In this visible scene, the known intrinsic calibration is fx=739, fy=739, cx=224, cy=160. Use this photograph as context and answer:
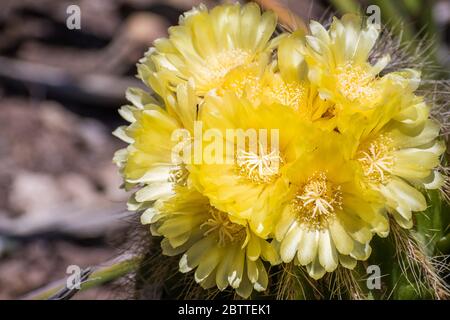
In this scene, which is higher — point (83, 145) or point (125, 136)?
point (83, 145)

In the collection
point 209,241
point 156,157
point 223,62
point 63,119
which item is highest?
point 63,119

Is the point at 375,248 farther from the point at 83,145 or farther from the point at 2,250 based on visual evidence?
the point at 83,145

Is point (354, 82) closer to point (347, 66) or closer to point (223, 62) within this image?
point (347, 66)

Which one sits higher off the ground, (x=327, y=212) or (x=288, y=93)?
(x=288, y=93)

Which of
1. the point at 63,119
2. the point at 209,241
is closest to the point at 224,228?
the point at 209,241

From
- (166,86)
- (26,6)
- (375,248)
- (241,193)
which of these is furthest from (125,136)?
(26,6)

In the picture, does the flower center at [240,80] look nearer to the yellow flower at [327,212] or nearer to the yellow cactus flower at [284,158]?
the yellow cactus flower at [284,158]
